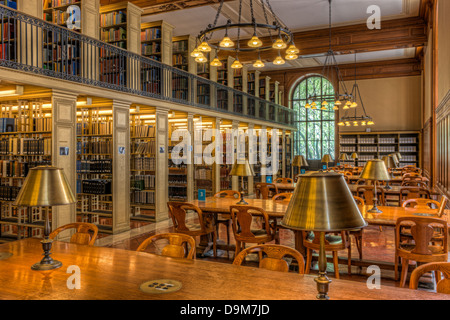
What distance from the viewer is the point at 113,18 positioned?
25.4 feet

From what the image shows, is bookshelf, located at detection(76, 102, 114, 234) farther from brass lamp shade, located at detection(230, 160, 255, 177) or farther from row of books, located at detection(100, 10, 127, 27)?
brass lamp shade, located at detection(230, 160, 255, 177)

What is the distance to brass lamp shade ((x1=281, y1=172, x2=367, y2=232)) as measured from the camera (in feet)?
4.50

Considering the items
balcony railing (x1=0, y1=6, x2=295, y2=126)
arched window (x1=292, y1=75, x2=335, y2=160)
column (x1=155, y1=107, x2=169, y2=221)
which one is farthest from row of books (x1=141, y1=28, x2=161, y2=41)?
arched window (x1=292, y1=75, x2=335, y2=160)

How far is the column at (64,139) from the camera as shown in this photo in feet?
18.5

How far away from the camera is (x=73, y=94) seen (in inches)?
233

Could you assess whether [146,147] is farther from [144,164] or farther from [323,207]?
[323,207]

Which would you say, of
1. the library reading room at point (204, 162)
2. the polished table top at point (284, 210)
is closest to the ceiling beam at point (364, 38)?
the library reading room at point (204, 162)

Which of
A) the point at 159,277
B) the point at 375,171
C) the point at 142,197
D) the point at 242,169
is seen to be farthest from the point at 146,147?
the point at 159,277

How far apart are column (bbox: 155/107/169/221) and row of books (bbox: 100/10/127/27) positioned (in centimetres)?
194

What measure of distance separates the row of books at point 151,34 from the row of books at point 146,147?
2.46 m

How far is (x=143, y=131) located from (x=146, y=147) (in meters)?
0.38

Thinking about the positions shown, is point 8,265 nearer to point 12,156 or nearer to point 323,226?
point 323,226
